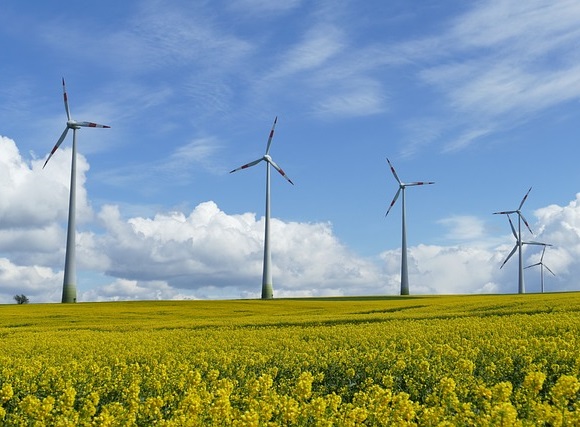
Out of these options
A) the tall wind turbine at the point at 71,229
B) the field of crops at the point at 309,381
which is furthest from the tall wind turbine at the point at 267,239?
the field of crops at the point at 309,381

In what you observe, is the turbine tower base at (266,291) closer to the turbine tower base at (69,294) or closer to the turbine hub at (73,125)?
the turbine tower base at (69,294)

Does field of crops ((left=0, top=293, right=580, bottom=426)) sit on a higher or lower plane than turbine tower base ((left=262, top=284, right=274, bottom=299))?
lower

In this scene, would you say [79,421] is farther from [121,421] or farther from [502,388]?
[502,388]

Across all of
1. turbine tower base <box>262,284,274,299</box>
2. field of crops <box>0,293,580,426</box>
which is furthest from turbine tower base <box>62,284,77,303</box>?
field of crops <box>0,293,580,426</box>

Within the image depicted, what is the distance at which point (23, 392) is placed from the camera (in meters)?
16.2

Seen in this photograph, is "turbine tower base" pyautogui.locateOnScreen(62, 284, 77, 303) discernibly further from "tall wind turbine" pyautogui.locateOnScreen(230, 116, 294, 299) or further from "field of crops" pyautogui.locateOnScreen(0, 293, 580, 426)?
"field of crops" pyautogui.locateOnScreen(0, 293, 580, 426)

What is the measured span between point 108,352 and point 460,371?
14.4 meters

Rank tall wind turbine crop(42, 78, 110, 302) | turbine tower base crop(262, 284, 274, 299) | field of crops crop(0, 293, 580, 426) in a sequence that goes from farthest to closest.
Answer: turbine tower base crop(262, 284, 274, 299), tall wind turbine crop(42, 78, 110, 302), field of crops crop(0, 293, 580, 426)

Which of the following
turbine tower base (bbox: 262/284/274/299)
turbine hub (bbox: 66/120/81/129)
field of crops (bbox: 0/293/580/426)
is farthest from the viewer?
turbine tower base (bbox: 262/284/274/299)

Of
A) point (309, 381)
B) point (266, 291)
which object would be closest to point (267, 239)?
point (266, 291)

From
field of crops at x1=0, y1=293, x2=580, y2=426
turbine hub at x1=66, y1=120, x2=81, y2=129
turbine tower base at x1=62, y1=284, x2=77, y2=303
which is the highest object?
turbine hub at x1=66, y1=120, x2=81, y2=129

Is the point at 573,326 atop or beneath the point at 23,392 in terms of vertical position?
atop

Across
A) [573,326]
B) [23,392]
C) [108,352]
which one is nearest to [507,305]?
[573,326]

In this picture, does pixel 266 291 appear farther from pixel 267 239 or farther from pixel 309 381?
pixel 309 381
